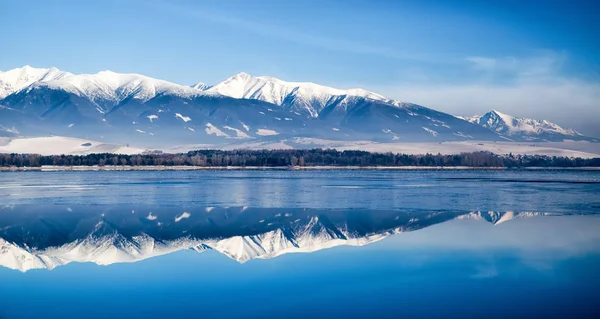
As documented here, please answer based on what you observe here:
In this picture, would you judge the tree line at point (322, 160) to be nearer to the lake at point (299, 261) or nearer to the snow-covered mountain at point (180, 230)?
the lake at point (299, 261)

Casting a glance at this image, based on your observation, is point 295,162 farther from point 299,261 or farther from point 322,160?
point 299,261

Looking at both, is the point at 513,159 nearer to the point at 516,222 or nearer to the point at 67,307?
the point at 516,222

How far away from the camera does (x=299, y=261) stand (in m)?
15.4

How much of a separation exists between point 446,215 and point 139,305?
50.0 feet

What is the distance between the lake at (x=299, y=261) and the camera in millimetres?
11148

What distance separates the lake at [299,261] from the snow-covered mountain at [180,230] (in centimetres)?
5

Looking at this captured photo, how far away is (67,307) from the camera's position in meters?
11.1

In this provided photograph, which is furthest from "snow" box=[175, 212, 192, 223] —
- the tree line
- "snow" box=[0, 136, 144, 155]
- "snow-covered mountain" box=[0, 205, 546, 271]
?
"snow" box=[0, 136, 144, 155]

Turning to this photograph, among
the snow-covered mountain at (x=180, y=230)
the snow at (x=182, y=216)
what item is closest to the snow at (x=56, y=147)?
the snow-covered mountain at (x=180, y=230)

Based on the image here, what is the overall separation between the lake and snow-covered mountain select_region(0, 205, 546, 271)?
5cm

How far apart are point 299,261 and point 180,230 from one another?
20.3 feet

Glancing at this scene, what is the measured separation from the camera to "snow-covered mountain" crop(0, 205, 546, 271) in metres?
16.5

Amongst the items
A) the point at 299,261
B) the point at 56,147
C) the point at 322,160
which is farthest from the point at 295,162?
the point at 299,261

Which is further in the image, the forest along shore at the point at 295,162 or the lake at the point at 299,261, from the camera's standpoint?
the forest along shore at the point at 295,162
